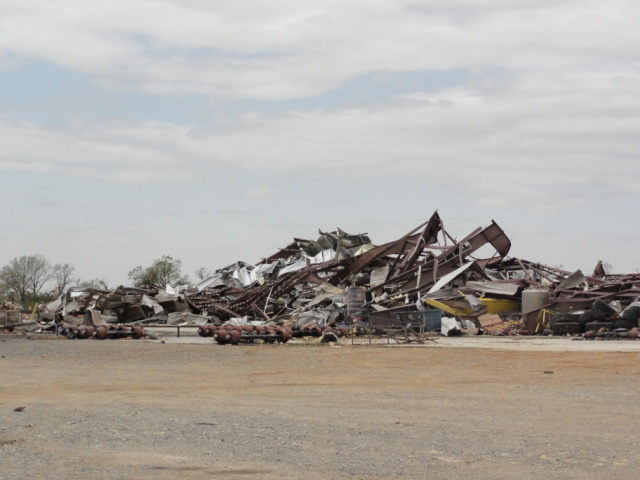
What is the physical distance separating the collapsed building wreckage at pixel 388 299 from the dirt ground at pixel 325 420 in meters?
11.1

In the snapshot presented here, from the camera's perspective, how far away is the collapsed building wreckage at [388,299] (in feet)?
109

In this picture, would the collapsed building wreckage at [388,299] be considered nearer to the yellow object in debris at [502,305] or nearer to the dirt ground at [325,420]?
the yellow object in debris at [502,305]

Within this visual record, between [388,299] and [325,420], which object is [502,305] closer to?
[388,299]

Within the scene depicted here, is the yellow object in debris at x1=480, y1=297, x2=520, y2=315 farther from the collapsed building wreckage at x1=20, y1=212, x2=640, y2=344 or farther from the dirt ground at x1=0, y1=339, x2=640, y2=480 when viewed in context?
the dirt ground at x1=0, y1=339, x2=640, y2=480

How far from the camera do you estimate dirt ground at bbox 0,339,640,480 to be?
7.83 meters

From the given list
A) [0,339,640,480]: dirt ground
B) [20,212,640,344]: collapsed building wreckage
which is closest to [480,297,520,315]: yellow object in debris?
[20,212,640,344]: collapsed building wreckage

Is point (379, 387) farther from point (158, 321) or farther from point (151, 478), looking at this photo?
point (158, 321)

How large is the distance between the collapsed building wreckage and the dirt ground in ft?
36.5

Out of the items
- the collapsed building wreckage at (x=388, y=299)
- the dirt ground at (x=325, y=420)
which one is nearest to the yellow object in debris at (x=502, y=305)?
the collapsed building wreckage at (x=388, y=299)

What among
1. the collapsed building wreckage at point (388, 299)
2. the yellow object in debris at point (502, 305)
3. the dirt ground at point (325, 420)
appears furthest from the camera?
the yellow object in debris at point (502, 305)

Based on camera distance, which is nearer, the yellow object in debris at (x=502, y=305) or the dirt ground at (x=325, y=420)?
the dirt ground at (x=325, y=420)

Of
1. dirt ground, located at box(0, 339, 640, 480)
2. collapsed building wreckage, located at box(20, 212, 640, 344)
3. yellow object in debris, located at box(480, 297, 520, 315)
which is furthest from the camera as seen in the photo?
yellow object in debris, located at box(480, 297, 520, 315)

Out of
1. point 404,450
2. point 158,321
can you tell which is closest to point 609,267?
point 158,321

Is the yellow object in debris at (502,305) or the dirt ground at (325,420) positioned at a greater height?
the yellow object in debris at (502,305)
